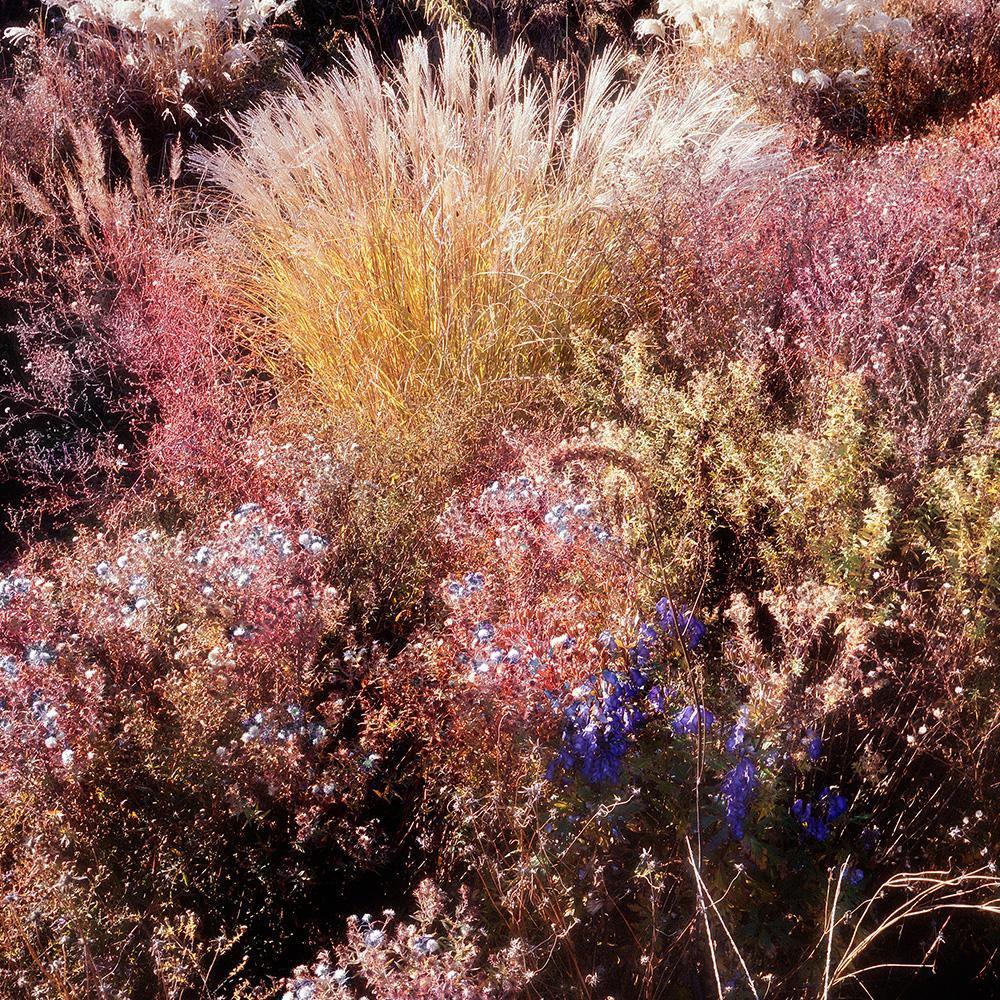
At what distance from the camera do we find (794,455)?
244cm

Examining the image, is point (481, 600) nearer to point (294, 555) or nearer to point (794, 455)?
point (294, 555)

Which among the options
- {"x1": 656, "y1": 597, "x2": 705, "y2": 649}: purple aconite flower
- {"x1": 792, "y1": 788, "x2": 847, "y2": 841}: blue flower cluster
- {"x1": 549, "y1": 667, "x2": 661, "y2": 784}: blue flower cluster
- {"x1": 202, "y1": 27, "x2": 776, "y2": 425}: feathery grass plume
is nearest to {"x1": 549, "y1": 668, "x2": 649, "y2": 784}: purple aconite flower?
{"x1": 549, "y1": 667, "x2": 661, "y2": 784}: blue flower cluster

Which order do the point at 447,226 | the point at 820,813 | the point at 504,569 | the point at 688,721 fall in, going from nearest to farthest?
the point at 688,721, the point at 820,813, the point at 504,569, the point at 447,226

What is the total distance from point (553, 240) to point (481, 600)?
73.8 inches

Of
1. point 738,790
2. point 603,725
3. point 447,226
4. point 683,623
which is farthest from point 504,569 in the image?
point 447,226

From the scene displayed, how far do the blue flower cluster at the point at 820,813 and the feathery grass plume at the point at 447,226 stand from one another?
5.89ft

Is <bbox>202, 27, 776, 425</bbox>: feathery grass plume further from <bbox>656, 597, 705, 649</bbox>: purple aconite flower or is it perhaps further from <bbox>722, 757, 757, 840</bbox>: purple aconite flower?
<bbox>722, 757, 757, 840</bbox>: purple aconite flower

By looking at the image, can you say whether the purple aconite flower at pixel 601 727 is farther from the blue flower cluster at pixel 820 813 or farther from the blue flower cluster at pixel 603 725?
the blue flower cluster at pixel 820 813

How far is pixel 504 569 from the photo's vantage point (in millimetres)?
2500

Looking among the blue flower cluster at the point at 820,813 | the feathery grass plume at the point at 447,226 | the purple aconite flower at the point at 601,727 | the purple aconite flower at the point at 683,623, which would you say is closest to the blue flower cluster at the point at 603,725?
the purple aconite flower at the point at 601,727

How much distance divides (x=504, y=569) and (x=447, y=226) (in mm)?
1554

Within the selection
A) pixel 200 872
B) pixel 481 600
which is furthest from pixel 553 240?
pixel 200 872

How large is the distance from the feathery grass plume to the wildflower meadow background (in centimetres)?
2

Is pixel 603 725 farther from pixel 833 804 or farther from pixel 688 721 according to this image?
pixel 833 804
